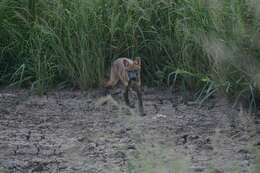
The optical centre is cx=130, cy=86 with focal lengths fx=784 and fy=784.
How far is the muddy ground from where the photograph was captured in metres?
4.99

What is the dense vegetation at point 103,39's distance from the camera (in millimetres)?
6699

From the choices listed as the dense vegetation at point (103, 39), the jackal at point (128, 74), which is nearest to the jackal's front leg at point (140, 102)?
the jackal at point (128, 74)

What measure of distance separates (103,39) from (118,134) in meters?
1.59

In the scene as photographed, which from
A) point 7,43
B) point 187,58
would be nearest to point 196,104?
point 187,58

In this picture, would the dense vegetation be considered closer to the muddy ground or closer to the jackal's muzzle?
the muddy ground

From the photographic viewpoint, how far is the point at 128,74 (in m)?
6.22

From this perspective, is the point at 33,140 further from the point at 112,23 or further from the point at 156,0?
the point at 156,0

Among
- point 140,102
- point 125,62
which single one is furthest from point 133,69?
point 140,102

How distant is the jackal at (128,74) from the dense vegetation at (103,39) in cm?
35

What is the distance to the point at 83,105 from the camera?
6.59 meters

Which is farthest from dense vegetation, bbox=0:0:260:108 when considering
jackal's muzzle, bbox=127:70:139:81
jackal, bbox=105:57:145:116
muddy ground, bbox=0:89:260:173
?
jackal's muzzle, bbox=127:70:139:81

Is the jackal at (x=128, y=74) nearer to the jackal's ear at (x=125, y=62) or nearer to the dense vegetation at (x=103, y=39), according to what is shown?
the jackal's ear at (x=125, y=62)

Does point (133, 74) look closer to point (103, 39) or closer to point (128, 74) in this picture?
point (128, 74)

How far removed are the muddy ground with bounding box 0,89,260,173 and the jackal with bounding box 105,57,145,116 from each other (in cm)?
18
